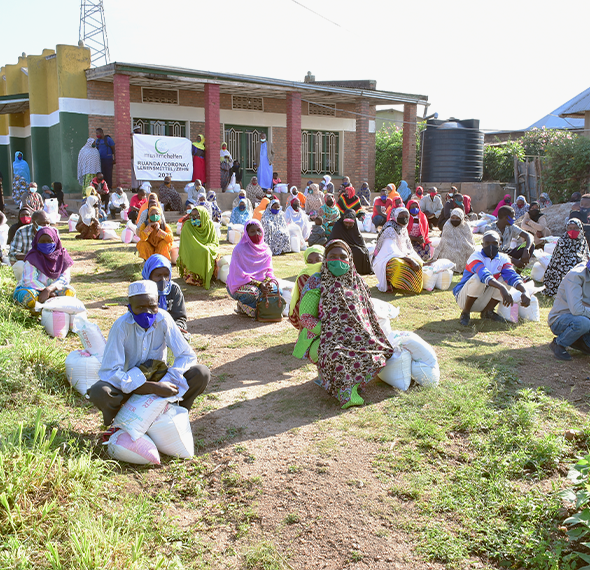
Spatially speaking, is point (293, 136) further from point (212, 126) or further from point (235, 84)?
point (212, 126)

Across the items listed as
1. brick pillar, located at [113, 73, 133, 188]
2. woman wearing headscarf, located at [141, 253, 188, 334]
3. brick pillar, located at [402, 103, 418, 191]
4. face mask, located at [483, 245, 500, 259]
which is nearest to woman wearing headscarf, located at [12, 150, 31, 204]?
brick pillar, located at [113, 73, 133, 188]

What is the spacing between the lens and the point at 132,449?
355 centimetres

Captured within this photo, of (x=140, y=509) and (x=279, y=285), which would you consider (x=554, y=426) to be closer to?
(x=140, y=509)

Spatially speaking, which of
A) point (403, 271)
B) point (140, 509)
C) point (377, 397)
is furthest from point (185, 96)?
point (140, 509)

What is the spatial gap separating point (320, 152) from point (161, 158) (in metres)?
7.63

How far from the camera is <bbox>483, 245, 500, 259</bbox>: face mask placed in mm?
6422

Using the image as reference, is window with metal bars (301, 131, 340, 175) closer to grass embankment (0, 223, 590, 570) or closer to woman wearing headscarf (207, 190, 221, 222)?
woman wearing headscarf (207, 190, 221, 222)

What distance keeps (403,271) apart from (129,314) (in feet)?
17.4

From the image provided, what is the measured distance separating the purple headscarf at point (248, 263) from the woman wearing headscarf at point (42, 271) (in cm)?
192

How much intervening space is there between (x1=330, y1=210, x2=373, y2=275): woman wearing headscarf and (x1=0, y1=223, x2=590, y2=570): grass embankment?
388 cm

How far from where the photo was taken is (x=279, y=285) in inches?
284

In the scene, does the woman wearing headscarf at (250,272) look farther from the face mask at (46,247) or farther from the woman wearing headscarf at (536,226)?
the woman wearing headscarf at (536,226)

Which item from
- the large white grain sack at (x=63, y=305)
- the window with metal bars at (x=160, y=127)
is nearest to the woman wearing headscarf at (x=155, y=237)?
the large white grain sack at (x=63, y=305)

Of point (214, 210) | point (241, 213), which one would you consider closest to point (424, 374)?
point (241, 213)
